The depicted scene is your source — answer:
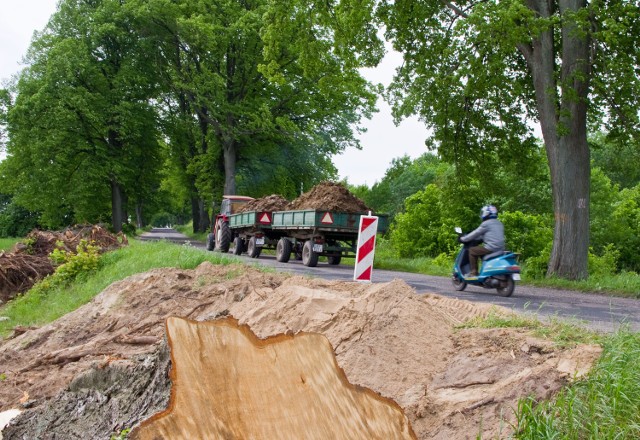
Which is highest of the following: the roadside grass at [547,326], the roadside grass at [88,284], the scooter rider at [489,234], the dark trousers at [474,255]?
the scooter rider at [489,234]

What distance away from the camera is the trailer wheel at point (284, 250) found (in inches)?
741

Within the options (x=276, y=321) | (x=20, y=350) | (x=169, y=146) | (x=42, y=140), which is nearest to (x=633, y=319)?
(x=276, y=321)

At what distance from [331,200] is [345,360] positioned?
1325cm

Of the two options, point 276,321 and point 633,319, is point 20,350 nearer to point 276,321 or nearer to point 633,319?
point 276,321

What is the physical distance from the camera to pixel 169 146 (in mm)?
42062

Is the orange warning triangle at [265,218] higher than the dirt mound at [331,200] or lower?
lower

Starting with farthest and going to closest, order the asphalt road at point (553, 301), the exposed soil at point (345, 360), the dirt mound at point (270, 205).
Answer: the dirt mound at point (270, 205) < the asphalt road at point (553, 301) < the exposed soil at point (345, 360)

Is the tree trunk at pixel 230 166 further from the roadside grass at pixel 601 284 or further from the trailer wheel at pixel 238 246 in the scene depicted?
the roadside grass at pixel 601 284

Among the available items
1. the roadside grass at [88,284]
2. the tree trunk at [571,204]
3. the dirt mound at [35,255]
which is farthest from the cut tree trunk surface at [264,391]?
the dirt mound at [35,255]

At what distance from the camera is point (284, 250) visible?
18859 millimetres

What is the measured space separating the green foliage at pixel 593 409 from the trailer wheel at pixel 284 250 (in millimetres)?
15246

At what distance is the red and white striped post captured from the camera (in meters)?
9.25

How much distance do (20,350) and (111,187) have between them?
31224 mm

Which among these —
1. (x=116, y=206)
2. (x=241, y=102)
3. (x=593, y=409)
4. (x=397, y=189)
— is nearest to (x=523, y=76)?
(x=593, y=409)
